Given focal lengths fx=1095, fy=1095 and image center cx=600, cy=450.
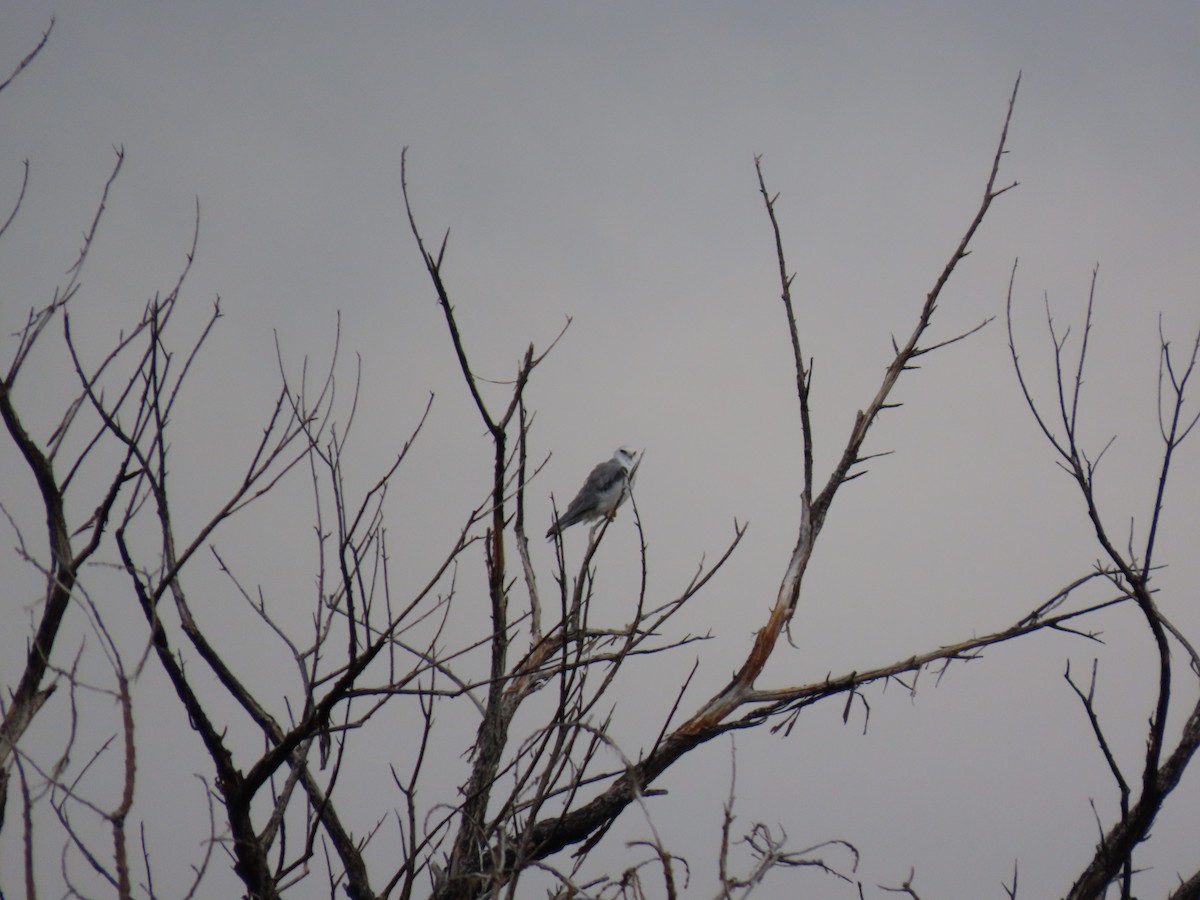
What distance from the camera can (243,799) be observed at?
7.50 ft

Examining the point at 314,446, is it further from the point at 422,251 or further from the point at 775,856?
the point at 775,856

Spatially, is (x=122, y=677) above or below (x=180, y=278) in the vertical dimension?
below

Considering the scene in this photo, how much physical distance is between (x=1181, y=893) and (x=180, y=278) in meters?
2.66

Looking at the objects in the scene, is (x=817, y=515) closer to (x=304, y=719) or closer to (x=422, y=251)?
(x=422, y=251)

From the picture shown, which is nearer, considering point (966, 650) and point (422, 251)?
point (422, 251)

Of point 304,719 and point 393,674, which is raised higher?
point 393,674

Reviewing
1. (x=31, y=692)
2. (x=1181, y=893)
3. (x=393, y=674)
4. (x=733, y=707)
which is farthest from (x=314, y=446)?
(x=1181, y=893)

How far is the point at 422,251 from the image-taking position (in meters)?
2.48

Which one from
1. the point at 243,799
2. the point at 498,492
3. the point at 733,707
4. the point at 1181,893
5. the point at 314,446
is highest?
the point at 314,446

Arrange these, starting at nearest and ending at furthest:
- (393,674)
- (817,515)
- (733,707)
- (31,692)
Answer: (31,692)
(393,674)
(733,707)
(817,515)

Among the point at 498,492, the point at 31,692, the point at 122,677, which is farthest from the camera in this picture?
the point at 498,492

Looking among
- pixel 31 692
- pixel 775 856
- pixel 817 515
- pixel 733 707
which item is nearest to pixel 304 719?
pixel 31 692

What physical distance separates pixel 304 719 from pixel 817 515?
69.6 inches

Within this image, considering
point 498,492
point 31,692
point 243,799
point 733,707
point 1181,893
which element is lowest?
point 1181,893
